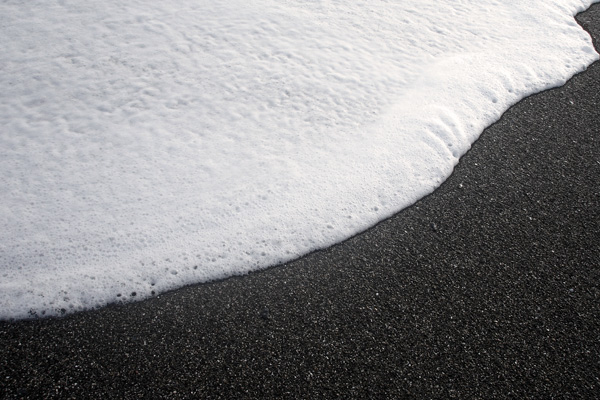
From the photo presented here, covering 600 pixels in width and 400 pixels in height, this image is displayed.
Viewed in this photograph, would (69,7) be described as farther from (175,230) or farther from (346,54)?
(175,230)

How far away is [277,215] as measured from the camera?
254 centimetres

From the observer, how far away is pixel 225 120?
3111 millimetres

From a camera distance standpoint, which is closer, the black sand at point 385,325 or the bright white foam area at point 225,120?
the black sand at point 385,325

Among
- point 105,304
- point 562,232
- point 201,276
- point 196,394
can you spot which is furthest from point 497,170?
point 105,304

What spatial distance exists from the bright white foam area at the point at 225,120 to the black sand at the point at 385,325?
0.50 feet

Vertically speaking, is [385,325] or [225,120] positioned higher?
[225,120]

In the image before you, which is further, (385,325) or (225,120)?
(225,120)

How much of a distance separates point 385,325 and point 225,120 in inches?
70.5

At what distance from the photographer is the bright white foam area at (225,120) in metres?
2.36

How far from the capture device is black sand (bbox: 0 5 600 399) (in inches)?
72.0

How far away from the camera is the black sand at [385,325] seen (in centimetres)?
183

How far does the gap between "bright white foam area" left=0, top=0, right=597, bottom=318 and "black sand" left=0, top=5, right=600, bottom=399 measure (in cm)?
15

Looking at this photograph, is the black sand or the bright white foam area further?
the bright white foam area

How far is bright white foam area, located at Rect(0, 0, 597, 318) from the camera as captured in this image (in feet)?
7.74
